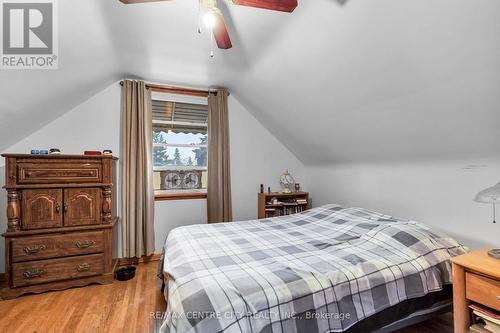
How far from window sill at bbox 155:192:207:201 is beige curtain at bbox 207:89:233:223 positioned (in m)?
0.16

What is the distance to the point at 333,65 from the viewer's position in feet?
6.68

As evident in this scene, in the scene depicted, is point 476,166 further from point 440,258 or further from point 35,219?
point 35,219

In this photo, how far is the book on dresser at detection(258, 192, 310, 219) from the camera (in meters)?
3.50

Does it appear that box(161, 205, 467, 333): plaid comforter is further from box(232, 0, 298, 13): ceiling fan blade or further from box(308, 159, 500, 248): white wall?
box(232, 0, 298, 13): ceiling fan blade

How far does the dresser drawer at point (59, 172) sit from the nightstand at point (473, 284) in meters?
3.10

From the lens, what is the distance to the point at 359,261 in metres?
1.59

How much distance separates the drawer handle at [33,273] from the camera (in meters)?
2.20

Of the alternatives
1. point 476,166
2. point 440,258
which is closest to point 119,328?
point 440,258

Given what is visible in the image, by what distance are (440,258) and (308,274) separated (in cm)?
108

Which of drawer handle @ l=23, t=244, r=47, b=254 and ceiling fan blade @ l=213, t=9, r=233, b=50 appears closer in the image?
ceiling fan blade @ l=213, t=9, r=233, b=50

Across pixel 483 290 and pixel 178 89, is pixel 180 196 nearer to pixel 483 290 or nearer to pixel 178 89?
pixel 178 89

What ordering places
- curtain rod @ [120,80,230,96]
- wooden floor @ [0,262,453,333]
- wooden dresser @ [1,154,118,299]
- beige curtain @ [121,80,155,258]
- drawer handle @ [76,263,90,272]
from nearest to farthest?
wooden floor @ [0,262,453,333] → wooden dresser @ [1,154,118,299] → drawer handle @ [76,263,90,272] → beige curtain @ [121,80,155,258] → curtain rod @ [120,80,230,96]

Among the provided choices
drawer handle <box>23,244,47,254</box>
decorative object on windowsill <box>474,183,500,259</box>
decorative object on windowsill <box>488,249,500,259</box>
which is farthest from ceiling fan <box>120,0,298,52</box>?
drawer handle <box>23,244,47,254</box>

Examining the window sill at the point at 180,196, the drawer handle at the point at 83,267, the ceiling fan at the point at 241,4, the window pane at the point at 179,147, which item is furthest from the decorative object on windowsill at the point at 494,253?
the drawer handle at the point at 83,267
